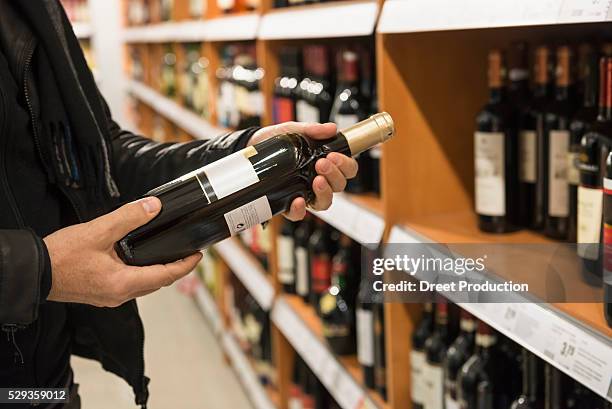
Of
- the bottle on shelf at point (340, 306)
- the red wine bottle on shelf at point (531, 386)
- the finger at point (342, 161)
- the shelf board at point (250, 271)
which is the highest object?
the finger at point (342, 161)

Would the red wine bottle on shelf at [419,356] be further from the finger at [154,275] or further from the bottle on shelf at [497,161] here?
the finger at [154,275]

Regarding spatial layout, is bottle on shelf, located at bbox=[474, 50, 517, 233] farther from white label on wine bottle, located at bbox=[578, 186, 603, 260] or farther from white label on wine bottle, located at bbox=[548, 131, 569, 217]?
white label on wine bottle, located at bbox=[578, 186, 603, 260]

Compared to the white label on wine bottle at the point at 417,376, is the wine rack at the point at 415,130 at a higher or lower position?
higher

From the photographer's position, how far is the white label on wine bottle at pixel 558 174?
55.8 inches

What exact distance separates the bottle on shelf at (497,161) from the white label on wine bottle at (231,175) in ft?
2.06

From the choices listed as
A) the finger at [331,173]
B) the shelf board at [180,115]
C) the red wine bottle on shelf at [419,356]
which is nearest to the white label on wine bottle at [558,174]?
the red wine bottle on shelf at [419,356]

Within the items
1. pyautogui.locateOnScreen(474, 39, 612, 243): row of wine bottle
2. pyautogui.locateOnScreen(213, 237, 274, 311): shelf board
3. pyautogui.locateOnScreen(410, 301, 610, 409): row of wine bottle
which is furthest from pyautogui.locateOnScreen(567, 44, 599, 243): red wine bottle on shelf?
pyautogui.locateOnScreen(213, 237, 274, 311): shelf board

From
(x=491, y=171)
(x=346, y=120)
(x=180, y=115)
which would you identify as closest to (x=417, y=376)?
(x=491, y=171)

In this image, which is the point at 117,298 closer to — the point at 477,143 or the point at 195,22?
the point at 477,143

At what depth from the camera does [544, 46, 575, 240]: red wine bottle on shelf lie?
141 cm

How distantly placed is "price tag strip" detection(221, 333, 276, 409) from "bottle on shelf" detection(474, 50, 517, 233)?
1.44 m

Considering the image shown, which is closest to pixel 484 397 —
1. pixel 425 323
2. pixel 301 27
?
pixel 425 323

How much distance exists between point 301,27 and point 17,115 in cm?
94

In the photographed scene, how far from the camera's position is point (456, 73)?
5.58 feet
